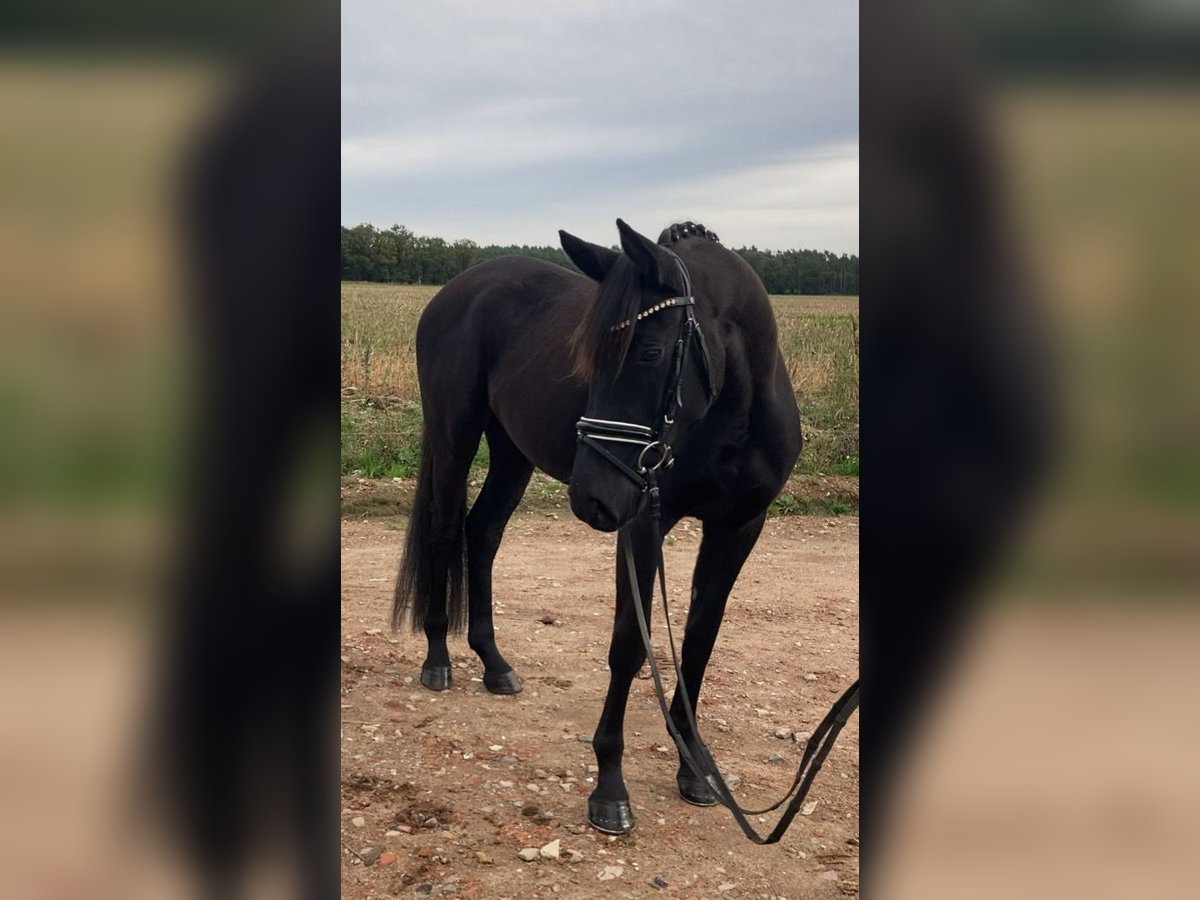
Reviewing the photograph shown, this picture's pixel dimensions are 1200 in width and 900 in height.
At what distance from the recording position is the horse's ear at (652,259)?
259 cm

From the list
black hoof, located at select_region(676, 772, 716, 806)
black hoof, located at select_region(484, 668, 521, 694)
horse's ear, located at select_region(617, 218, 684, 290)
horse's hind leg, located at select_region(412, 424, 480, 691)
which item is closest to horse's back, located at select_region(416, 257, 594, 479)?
horse's hind leg, located at select_region(412, 424, 480, 691)

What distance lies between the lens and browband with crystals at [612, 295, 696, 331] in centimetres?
255

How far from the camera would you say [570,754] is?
3.59m

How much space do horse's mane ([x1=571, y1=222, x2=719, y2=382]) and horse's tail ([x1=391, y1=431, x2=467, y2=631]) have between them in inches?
78.4

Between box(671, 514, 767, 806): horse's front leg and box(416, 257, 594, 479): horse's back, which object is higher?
box(416, 257, 594, 479): horse's back

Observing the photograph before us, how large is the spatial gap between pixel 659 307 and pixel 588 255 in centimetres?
A: 47
